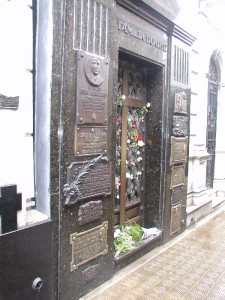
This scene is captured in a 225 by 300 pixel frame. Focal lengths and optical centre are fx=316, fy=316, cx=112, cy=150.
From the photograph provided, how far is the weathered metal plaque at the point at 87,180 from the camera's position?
11.1 ft

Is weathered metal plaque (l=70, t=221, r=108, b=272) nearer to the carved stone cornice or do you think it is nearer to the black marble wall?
the black marble wall

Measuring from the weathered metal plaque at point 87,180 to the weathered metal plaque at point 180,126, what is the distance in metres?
2.00

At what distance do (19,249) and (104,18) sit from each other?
8.75 ft

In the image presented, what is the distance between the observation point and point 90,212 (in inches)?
144

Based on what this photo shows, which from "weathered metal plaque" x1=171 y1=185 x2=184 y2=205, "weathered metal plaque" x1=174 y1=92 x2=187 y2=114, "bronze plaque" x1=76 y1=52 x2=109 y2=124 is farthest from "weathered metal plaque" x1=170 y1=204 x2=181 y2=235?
"bronze plaque" x1=76 y1=52 x2=109 y2=124

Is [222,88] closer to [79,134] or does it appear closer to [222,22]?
[222,22]

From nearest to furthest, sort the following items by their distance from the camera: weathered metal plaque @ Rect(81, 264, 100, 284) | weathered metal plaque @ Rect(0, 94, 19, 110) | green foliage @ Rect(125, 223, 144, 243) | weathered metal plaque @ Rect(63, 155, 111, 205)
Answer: weathered metal plaque @ Rect(0, 94, 19, 110) < weathered metal plaque @ Rect(63, 155, 111, 205) < weathered metal plaque @ Rect(81, 264, 100, 284) < green foliage @ Rect(125, 223, 144, 243)

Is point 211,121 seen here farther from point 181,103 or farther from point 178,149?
point 178,149

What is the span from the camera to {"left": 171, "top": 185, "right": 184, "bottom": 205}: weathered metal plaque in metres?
5.57

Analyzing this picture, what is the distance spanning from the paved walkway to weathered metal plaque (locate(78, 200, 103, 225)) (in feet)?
2.88

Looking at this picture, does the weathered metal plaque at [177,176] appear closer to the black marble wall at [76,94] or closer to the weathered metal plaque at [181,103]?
the weathered metal plaque at [181,103]

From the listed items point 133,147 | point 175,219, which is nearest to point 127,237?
point 175,219

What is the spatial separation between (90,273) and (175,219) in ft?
7.91

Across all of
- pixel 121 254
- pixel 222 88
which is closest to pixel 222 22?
pixel 222 88
